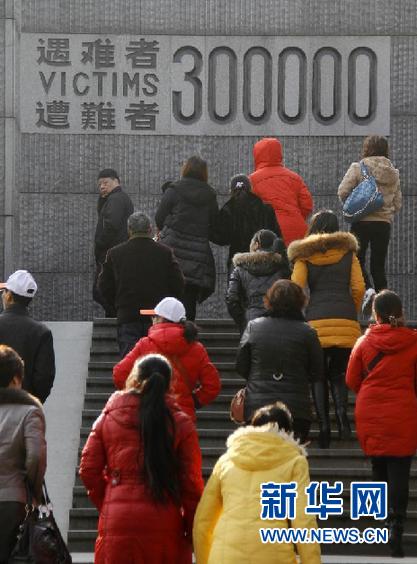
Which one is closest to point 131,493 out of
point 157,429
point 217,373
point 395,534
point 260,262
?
point 157,429

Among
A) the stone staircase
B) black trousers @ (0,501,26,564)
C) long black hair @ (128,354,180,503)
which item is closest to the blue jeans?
the stone staircase

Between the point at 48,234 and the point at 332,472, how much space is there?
273 inches

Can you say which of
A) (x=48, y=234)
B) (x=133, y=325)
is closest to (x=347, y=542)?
(x=133, y=325)

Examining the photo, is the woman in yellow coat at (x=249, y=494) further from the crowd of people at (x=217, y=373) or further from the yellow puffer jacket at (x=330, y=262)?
the yellow puffer jacket at (x=330, y=262)

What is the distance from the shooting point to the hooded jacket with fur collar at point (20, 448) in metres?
8.45

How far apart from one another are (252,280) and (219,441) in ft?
3.66

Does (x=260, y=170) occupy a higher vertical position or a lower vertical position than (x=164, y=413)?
higher

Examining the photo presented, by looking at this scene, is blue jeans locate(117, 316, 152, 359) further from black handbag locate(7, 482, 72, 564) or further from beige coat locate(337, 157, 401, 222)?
black handbag locate(7, 482, 72, 564)

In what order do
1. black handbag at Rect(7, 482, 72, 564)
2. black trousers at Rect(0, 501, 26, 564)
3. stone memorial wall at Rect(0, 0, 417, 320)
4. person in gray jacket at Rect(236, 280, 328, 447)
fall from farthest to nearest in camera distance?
stone memorial wall at Rect(0, 0, 417, 320), person in gray jacket at Rect(236, 280, 328, 447), black trousers at Rect(0, 501, 26, 564), black handbag at Rect(7, 482, 72, 564)

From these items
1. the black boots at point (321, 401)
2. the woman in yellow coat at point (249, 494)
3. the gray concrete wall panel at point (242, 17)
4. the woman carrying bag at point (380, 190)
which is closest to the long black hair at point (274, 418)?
the woman in yellow coat at point (249, 494)

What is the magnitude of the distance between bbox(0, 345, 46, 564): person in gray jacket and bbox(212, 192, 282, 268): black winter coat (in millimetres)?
5351

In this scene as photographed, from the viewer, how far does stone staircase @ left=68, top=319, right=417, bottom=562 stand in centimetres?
1124

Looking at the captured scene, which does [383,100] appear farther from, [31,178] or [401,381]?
[401,381]

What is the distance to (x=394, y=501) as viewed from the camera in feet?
34.4
